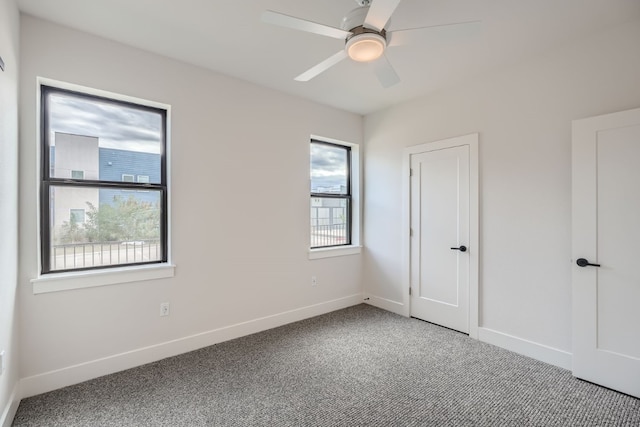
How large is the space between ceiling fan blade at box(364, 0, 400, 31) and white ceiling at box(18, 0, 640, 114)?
18cm

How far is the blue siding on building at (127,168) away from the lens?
2.53 meters

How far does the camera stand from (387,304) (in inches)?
158

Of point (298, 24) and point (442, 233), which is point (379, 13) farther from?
point (442, 233)

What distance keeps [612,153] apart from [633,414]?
5.86 feet

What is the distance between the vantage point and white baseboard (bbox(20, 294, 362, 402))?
220 centimetres

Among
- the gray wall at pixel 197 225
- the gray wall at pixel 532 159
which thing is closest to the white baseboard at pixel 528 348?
the gray wall at pixel 532 159

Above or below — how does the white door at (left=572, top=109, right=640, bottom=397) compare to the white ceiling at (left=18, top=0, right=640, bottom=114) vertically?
below

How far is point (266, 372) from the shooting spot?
8.11 feet

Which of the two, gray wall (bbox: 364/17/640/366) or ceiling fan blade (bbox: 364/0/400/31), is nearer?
ceiling fan blade (bbox: 364/0/400/31)

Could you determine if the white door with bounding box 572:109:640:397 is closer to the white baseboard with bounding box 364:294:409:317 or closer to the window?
the white baseboard with bounding box 364:294:409:317

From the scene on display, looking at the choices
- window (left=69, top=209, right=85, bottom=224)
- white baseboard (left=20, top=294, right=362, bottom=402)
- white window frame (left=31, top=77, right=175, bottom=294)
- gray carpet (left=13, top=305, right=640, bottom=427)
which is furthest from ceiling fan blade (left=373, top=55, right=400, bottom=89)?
white baseboard (left=20, top=294, right=362, bottom=402)

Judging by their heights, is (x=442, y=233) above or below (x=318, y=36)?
below

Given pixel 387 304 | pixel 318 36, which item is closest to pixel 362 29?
pixel 318 36

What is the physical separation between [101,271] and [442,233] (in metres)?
3.31
